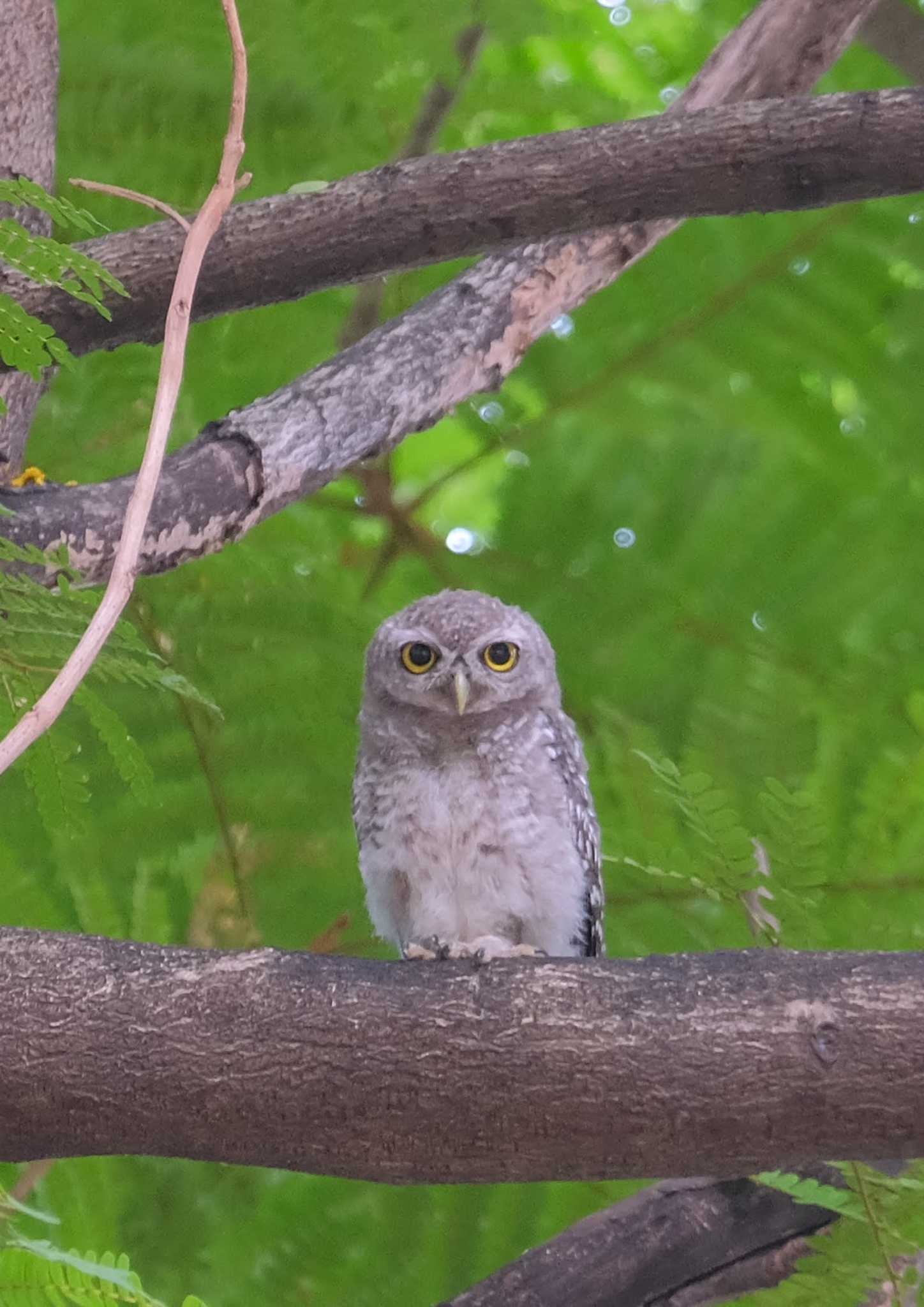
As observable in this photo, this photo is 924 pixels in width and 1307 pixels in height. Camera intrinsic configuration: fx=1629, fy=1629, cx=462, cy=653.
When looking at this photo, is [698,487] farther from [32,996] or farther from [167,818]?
[32,996]

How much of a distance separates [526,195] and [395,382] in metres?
0.55

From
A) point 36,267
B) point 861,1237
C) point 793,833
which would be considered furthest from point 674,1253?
point 36,267

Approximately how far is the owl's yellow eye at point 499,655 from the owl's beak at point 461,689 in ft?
0.19

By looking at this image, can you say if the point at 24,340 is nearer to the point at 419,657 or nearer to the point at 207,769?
the point at 419,657

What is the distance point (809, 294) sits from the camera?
13.0 feet

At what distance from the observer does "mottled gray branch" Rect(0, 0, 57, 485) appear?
2779 mm

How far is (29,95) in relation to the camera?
9.24ft

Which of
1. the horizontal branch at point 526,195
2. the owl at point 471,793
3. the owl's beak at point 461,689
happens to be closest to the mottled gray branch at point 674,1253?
the owl at point 471,793

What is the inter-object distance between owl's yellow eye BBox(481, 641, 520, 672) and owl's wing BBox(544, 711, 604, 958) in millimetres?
150

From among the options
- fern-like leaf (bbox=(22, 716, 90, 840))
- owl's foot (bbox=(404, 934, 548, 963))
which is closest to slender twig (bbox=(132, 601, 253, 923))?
owl's foot (bbox=(404, 934, 548, 963))

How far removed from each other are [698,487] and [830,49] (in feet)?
3.52

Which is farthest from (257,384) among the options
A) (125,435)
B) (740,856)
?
(740,856)

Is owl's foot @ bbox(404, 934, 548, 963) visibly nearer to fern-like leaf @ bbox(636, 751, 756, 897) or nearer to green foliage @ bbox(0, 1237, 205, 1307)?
fern-like leaf @ bbox(636, 751, 756, 897)

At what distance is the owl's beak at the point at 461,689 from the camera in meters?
3.09
